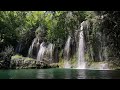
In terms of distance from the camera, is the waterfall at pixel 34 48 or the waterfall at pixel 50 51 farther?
the waterfall at pixel 34 48

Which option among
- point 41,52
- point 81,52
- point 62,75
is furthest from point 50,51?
point 62,75

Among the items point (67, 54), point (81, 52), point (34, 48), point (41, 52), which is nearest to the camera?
point (81, 52)

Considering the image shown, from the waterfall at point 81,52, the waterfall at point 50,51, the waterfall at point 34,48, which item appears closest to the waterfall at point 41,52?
the waterfall at point 34,48

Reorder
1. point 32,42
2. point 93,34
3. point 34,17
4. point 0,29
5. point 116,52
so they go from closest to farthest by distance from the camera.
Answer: point 116,52, point 93,34, point 32,42, point 0,29, point 34,17

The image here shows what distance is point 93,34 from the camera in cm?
2864

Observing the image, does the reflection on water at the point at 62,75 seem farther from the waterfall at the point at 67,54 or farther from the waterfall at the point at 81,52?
the waterfall at the point at 67,54

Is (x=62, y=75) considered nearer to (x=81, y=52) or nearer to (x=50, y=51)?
(x=81, y=52)

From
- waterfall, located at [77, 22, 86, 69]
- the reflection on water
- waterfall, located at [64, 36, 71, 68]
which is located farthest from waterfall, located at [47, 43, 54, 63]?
the reflection on water

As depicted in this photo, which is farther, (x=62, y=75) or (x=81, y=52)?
(x=81, y=52)

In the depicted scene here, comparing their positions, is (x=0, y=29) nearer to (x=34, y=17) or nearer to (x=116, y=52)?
(x=34, y=17)

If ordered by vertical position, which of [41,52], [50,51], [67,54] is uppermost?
[50,51]

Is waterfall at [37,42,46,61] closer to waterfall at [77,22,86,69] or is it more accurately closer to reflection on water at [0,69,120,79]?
waterfall at [77,22,86,69]
